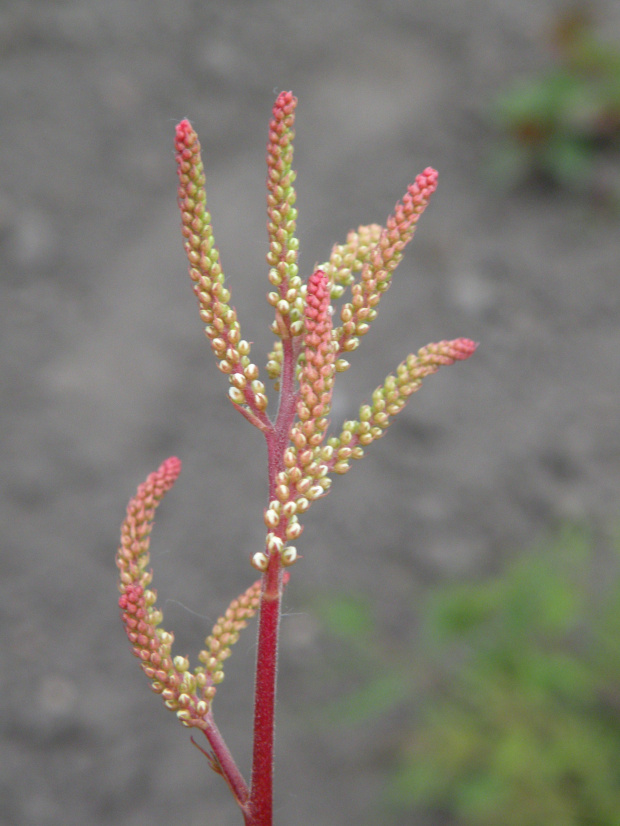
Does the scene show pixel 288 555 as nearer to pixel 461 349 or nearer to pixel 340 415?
pixel 461 349

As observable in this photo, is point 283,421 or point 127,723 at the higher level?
point 283,421

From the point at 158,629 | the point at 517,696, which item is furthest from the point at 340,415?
the point at 158,629

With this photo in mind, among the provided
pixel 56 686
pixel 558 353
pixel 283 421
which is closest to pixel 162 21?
pixel 558 353

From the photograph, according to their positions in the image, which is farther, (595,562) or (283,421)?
(595,562)

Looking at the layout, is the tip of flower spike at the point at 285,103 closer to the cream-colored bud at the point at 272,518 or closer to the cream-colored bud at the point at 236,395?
the cream-colored bud at the point at 236,395

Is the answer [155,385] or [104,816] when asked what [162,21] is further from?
[104,816]

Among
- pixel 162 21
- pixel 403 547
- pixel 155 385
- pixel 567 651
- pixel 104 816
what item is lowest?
pixel 104 816

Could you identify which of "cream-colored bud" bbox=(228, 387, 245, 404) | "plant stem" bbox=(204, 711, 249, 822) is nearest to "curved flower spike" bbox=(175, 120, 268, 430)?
"cream-colored bud" bbox=(228, 387, 245, 404)

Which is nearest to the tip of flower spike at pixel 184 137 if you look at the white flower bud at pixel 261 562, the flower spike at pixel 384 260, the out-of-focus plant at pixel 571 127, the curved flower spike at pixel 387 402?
the flower spike at pixel 384 260
